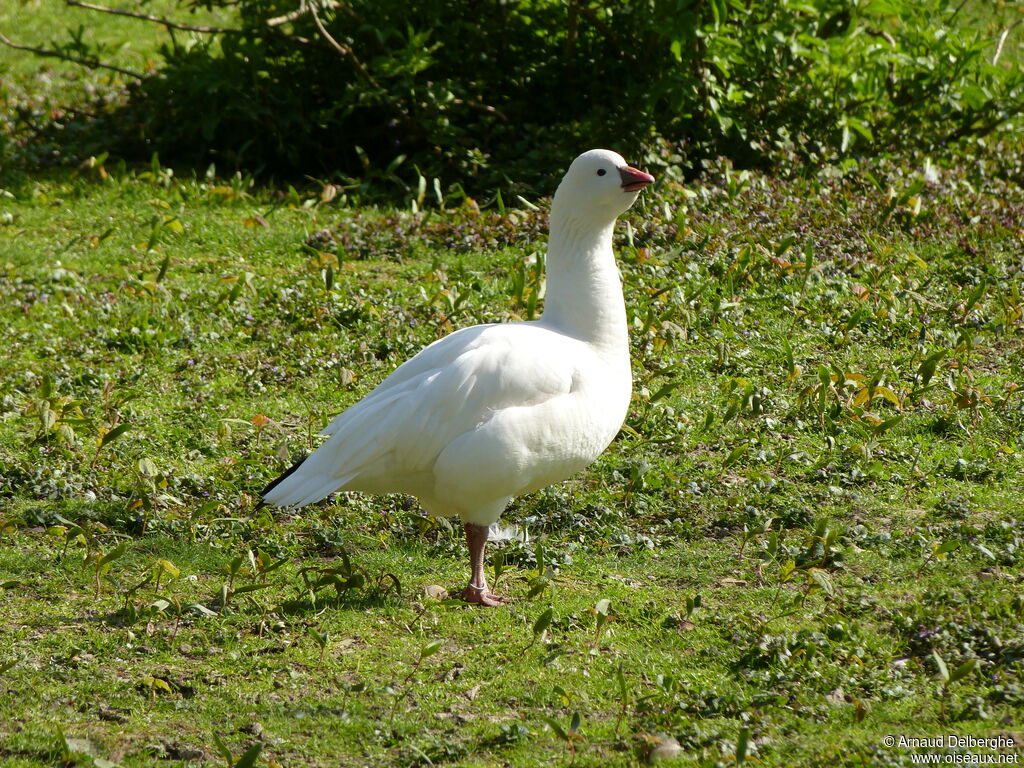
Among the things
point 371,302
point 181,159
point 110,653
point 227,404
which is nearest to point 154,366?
point 227,404

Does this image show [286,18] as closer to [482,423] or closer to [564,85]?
[564,85]

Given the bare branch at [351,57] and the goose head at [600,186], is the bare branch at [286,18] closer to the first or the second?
the bare branch at [351,57]

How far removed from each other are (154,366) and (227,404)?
637 millimetres

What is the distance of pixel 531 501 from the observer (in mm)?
5438

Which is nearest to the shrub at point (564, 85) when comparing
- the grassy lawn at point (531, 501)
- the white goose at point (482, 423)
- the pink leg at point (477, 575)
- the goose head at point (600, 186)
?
the grassy lawn at point (531, 501)

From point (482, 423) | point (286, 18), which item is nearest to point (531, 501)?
point (482, 423)

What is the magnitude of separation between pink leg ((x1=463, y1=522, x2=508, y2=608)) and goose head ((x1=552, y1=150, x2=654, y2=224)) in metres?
1.33

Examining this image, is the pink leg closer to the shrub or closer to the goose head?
the goose head

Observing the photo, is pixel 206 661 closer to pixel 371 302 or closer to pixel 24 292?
pixel 371 302

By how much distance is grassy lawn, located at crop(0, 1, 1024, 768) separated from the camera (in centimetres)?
390

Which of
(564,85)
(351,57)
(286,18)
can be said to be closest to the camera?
(286,18)

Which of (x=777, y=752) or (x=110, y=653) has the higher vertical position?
(x=777, y=752)

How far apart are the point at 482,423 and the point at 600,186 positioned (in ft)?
3.63

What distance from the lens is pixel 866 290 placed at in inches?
282
